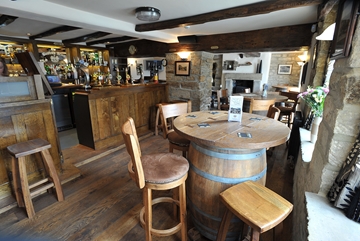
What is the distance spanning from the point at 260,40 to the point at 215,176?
299 cm

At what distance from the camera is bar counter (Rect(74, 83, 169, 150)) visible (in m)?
2.90

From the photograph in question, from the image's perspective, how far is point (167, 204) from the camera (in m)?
1.87

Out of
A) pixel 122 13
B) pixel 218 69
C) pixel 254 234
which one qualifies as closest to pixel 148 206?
pixel 254 234

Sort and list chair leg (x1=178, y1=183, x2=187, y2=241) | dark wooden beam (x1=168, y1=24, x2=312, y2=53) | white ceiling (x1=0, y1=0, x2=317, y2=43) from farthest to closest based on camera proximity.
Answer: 1. dark wooden beam (x1=168, y1=24, x2=312, y2=53)
2. white ceiling (x1=0, y1=0, x2=317, y2=43)
3. chair leg (x1=178, y1=183, x2=187, y2=241)

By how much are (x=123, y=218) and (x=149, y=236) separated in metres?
0.48

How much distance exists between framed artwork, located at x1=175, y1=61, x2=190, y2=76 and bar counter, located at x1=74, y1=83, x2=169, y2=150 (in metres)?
0.86

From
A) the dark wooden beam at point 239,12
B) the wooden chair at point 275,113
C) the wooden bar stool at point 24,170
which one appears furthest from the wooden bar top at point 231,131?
the wooden bar stool at point 24,170

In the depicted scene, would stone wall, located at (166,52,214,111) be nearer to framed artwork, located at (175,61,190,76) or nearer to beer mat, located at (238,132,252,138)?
framed artwork, located at (175,61,190,76)

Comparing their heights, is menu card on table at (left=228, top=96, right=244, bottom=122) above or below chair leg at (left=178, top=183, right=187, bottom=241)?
above

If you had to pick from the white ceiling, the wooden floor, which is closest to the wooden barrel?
the wooden floor

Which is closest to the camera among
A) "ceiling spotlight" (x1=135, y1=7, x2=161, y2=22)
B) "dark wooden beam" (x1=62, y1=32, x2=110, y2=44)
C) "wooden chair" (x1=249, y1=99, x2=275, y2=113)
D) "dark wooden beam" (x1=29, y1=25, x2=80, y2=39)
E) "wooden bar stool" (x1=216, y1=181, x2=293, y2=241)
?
"wooden bar stool" (x1=216, y1=181, x2=293, y2=241)

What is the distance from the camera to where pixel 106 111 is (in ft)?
10.1

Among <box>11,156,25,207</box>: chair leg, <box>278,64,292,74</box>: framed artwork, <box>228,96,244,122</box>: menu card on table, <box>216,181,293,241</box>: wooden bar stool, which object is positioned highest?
<box>278,64,292,74</box>: framed artwork

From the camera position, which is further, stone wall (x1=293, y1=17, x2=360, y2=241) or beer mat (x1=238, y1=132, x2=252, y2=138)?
beer mat (x1=238, y1=132, x2=252, y2=138)
